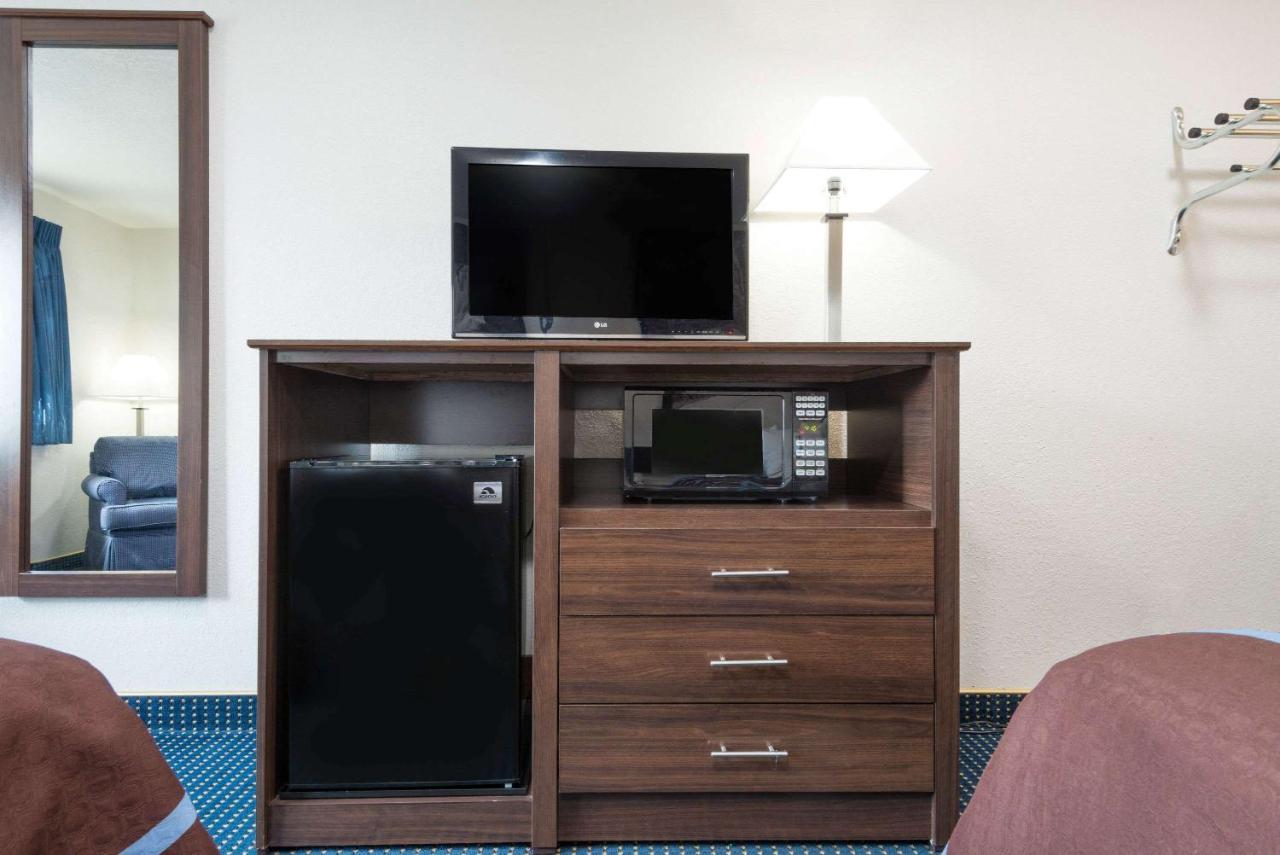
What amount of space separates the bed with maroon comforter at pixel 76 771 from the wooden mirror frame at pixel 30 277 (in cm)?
118

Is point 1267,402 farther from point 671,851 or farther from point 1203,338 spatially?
point 671,851

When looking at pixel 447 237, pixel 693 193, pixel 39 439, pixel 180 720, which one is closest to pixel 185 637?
pixel 180 720

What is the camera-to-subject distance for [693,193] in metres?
1.67

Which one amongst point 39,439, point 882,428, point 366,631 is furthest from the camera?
point 39,439

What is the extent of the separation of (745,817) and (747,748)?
0.17 meters

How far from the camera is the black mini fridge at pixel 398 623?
1389 millimetres

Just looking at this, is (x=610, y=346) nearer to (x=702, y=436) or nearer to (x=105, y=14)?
(x=702, y=436)

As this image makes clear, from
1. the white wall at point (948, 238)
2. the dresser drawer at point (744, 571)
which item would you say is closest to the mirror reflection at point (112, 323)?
the white wall at point (948, 238)

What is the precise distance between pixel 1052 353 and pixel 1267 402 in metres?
0.65

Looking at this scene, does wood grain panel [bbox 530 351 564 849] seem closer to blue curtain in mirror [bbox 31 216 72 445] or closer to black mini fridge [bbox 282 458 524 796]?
black mini fridge [bbox 282 458 524 796]

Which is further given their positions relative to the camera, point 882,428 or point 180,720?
point 180,720

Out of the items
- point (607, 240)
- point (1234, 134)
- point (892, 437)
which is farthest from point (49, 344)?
point (1234, 134)

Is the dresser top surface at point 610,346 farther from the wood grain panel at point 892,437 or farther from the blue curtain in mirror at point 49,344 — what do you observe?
the blue curtain in mirror at point 49,344

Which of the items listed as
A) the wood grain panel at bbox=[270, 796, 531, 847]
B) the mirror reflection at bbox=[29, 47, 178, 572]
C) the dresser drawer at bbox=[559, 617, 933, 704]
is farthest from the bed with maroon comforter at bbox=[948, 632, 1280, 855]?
the mirror reflection at bbox=[29, 47, 178, 572]
